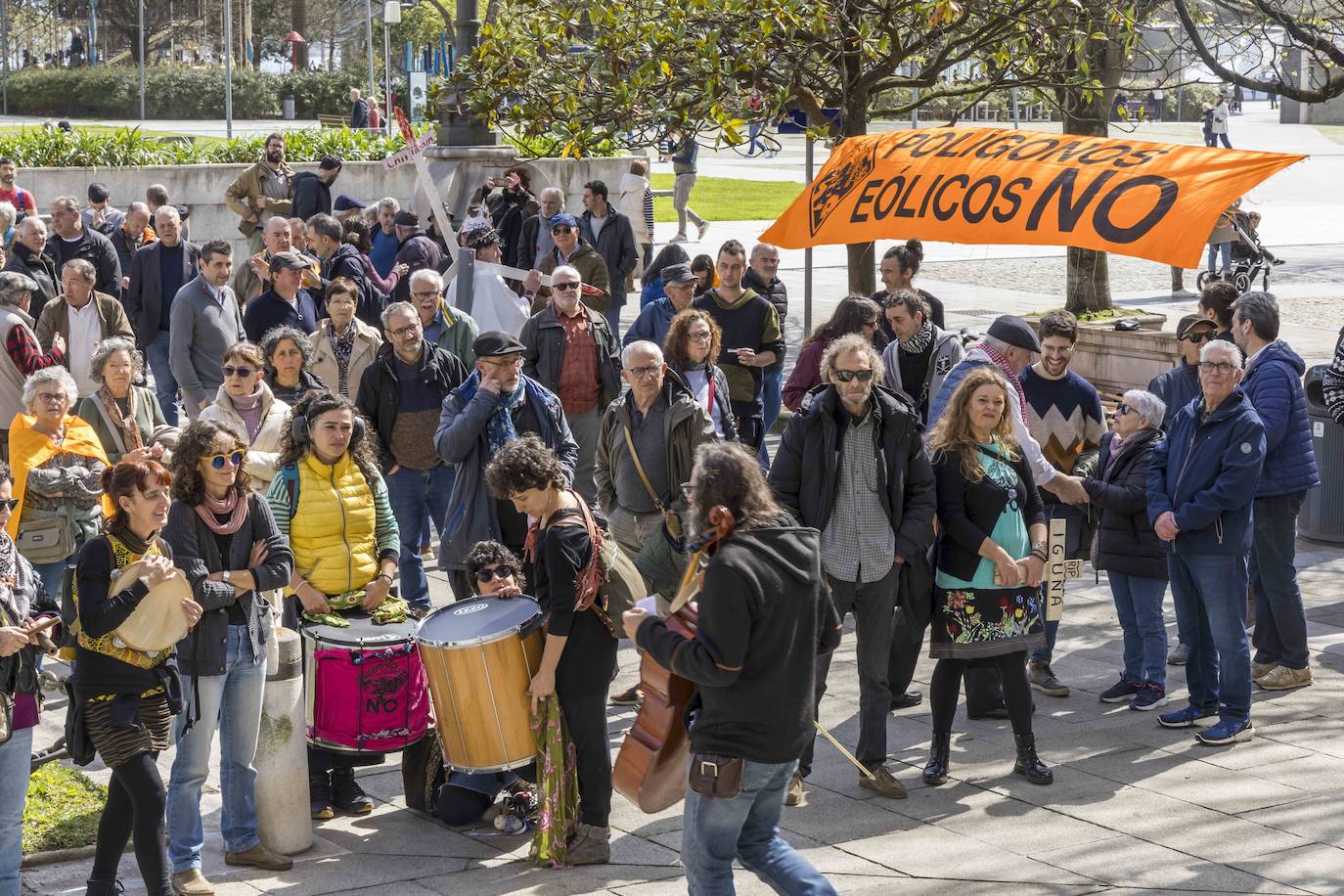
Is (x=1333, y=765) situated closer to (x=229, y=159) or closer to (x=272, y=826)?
(x=272, y=826)

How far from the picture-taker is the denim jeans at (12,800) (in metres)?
5.56

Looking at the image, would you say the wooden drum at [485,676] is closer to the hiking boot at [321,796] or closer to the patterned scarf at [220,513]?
the hiking boot at [321,796]

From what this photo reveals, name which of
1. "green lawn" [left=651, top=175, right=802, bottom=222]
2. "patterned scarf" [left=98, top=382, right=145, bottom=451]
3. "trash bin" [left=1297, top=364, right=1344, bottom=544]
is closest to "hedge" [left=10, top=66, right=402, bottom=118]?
"green lawn" [left=651, top=175, right=802, bottom=222]

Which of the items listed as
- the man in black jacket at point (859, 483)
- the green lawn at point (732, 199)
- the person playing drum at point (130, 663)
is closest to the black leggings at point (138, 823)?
the person playing drum at point (130, 663)

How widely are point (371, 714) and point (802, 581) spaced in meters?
2.34

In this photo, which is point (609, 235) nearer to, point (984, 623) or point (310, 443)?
point (310, 443)

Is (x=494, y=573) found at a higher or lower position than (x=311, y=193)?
lower

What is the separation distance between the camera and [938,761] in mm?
7109

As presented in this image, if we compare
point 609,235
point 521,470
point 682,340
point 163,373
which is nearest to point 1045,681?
point 682,340

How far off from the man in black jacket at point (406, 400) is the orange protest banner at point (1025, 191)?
2463 millimetres

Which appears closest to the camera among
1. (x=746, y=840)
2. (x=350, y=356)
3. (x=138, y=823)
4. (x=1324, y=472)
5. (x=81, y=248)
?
(x=746, y=840)

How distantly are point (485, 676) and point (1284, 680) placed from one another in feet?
13.9

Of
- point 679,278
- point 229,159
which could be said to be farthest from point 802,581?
point 229,159

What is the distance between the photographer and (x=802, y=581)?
16.5 feet
